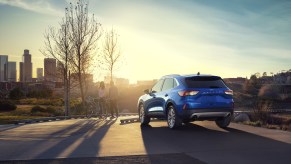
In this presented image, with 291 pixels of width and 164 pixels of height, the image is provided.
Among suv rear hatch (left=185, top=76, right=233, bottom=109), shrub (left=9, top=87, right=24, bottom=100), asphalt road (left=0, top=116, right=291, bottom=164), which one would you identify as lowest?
asphalt road (left=0, top=116, right=291, bottom=164)

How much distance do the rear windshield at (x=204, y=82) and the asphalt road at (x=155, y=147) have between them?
1.43 meters

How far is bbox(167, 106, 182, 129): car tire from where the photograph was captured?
1340cm

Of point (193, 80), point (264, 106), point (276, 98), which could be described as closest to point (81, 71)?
point (264, 106)

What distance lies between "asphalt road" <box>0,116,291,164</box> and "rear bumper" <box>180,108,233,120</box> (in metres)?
0.48

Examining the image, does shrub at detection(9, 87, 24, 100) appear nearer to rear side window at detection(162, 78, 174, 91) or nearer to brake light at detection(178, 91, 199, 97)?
rear side window at detection(162, 78, 174, 91)

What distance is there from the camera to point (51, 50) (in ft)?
112

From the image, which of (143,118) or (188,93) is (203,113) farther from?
(143,118)

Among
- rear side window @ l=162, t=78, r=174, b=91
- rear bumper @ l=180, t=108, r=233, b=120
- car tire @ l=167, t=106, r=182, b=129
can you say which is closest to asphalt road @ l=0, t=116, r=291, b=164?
car tire @ l=167, t=106, r=182, b=129

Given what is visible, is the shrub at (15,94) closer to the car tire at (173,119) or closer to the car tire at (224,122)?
the car tire at (173,119)

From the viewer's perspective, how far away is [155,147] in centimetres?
996

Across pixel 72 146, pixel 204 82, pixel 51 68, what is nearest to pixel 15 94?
pixel 51 68

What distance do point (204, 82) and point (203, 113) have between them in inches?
40.4

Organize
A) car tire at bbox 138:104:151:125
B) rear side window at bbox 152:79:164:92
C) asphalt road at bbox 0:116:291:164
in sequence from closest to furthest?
asphalt road at bbox 0:116:291:164, rear side window at bbox 152:79:164:92, car tire at bbox 138:104:151:125

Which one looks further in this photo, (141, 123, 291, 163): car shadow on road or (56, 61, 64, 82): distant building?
(56, 61, 64, 82): distant building
